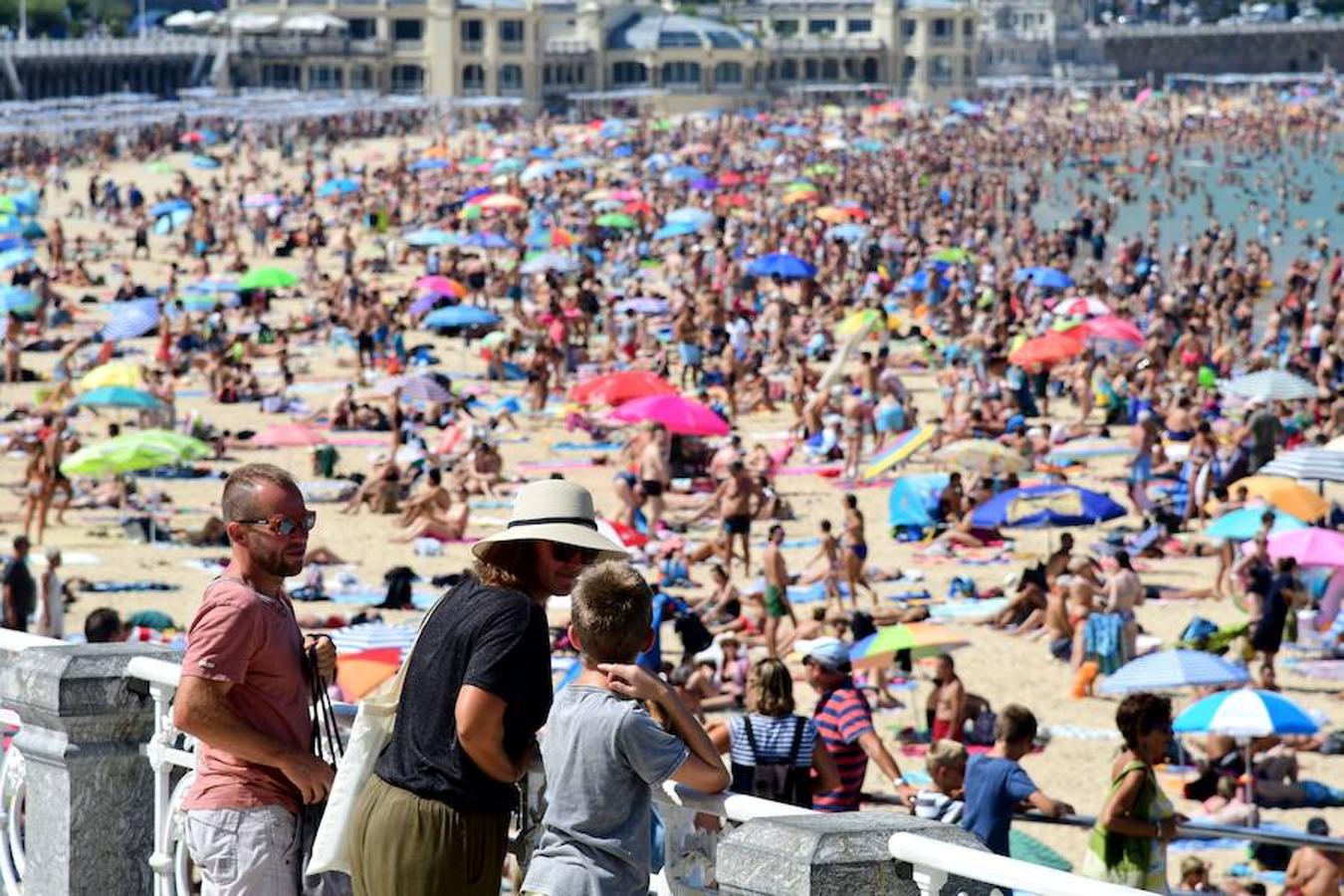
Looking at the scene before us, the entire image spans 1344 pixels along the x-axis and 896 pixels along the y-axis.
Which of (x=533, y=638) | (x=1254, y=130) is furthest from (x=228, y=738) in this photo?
(x=1254, y=130)

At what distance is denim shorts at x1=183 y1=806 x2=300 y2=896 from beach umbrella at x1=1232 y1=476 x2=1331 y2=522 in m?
12.9

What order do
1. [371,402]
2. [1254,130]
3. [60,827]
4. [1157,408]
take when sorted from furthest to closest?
[1254,130]
[371,402]
[1157,408]
[60,827]

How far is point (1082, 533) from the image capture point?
1905 cm

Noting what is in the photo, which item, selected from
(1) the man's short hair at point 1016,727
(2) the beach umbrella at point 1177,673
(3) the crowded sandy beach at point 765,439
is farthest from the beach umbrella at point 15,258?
(1) the man's short hair at point 1016,727

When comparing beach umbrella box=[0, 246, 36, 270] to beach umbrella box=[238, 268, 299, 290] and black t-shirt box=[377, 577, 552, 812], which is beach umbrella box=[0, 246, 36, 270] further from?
black t-shirt box=[377, 577, 552, 812]

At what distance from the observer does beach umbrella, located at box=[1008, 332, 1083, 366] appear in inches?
960

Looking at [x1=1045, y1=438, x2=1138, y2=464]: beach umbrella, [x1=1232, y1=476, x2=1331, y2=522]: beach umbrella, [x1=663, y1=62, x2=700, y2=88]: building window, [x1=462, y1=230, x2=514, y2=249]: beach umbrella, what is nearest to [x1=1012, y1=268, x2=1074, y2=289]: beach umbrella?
[x1=462, y1=230, x2=514, y2=249]: beach umbrella

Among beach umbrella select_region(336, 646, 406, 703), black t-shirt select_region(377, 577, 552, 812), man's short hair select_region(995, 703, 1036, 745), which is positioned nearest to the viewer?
black t-shirt select_region(377, 577, 552, 812)

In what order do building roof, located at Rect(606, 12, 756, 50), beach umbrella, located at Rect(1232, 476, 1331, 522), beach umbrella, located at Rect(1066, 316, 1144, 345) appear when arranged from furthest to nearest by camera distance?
1. building roof, located at Rect(606, 12, 756, 50)
2. beach umbrella, located at Rect(1066, 316, 1144, 345)
3. beach umbrella, located at Rect(1232, 476, 1331, 522)

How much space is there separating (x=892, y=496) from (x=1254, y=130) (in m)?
83.6

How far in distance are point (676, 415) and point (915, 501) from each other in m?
2.27

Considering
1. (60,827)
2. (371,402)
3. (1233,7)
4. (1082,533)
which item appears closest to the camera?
(60,827)

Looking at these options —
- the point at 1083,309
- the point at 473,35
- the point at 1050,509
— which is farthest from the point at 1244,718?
Answer: the point at 473,35

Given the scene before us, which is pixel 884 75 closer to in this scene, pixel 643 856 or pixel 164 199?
pixel 164 199
